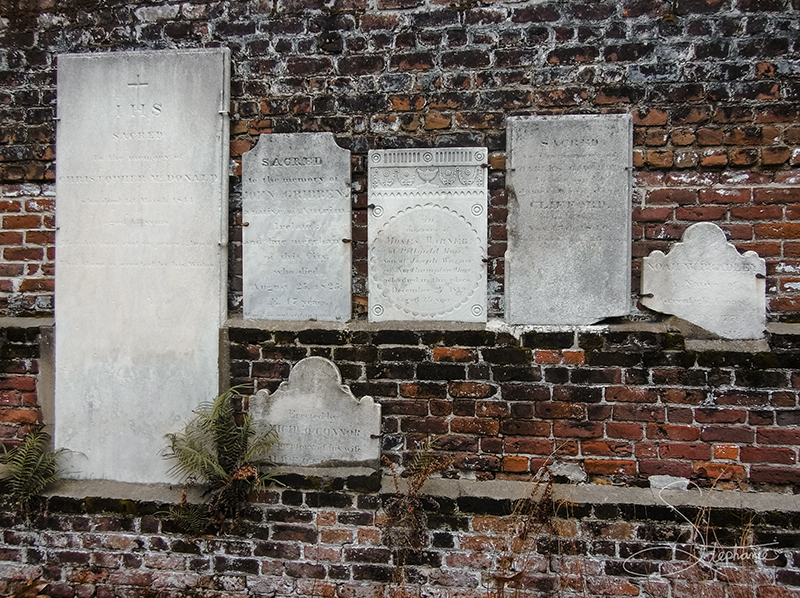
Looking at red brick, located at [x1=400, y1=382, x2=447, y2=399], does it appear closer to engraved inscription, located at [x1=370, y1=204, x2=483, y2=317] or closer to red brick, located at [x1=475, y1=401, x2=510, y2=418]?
red brick, located at [x1=475, y1=401, x2=510, y2=418]

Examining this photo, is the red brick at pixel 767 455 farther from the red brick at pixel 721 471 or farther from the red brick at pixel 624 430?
the red brick at pixel 624 430

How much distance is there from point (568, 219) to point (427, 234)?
29.9 inches

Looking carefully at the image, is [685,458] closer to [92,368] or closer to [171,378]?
[171,378]

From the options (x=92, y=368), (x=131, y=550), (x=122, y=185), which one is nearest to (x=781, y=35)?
(x=122, y=185)

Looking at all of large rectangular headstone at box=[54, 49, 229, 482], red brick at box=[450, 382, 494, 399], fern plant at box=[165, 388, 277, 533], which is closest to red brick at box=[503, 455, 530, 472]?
red brick at box=[450, 382, 494, 399]

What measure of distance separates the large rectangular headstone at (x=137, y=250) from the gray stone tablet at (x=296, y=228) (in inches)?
7.2

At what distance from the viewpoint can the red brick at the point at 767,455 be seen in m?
2.42

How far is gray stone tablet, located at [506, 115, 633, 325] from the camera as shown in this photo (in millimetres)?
2557

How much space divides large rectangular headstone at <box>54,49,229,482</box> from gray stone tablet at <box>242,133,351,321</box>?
0.60ft

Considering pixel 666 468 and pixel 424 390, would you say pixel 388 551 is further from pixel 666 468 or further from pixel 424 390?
pixel 666 468

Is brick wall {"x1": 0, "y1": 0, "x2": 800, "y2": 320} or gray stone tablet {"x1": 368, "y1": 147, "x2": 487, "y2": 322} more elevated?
brick wall {"x1": 0, "y1": 0, "x2": 800, "y2": 320}

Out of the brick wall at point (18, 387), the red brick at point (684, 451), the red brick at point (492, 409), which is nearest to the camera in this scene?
the red brick at point (684, 451)

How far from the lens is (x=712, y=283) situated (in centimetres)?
249

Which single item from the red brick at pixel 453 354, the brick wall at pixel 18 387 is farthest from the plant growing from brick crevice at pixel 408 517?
the brick wall at pixel 18 387
